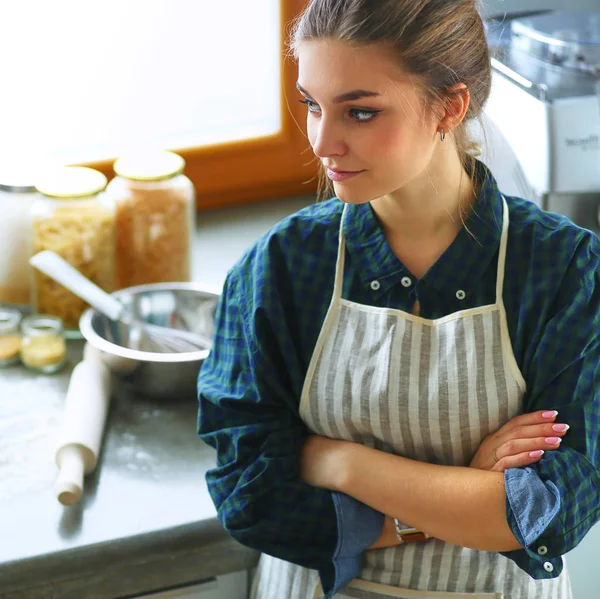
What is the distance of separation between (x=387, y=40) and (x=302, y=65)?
8 centimetres

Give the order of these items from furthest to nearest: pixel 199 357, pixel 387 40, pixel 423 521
Answer: pixel 199 357
pixel 423 521
pixel 387 40

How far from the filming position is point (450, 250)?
3.41 feet

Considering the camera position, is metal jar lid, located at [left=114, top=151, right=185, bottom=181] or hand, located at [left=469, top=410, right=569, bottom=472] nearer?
hand, located at [left=469, top=410, right=569, bottom=472]

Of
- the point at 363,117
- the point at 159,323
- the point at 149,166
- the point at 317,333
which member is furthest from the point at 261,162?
the point at 363,117

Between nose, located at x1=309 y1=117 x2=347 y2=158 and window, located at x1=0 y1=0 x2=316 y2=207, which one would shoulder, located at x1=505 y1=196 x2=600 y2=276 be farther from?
window, located at x1=0 y1=0 x2=316 y2=207

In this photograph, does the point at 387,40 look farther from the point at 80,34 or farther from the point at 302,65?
the point at 80,34

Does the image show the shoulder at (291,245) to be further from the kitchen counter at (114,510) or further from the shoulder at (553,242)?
the kitchen counter at (114,510)

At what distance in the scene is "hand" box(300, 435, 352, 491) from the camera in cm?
105

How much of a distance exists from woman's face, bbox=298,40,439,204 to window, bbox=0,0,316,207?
704mm

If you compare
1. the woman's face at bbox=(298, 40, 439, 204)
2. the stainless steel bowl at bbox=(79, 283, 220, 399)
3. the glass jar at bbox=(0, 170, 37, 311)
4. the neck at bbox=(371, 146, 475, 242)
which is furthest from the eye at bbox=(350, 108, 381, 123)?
the glass jar at bbox=(0, 170, 37, 311)

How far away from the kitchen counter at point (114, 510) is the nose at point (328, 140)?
1.51 feet

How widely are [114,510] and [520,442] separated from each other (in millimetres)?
463

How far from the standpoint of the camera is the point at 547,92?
4.73 ft

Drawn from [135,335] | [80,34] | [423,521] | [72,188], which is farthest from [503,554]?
[80,34]
